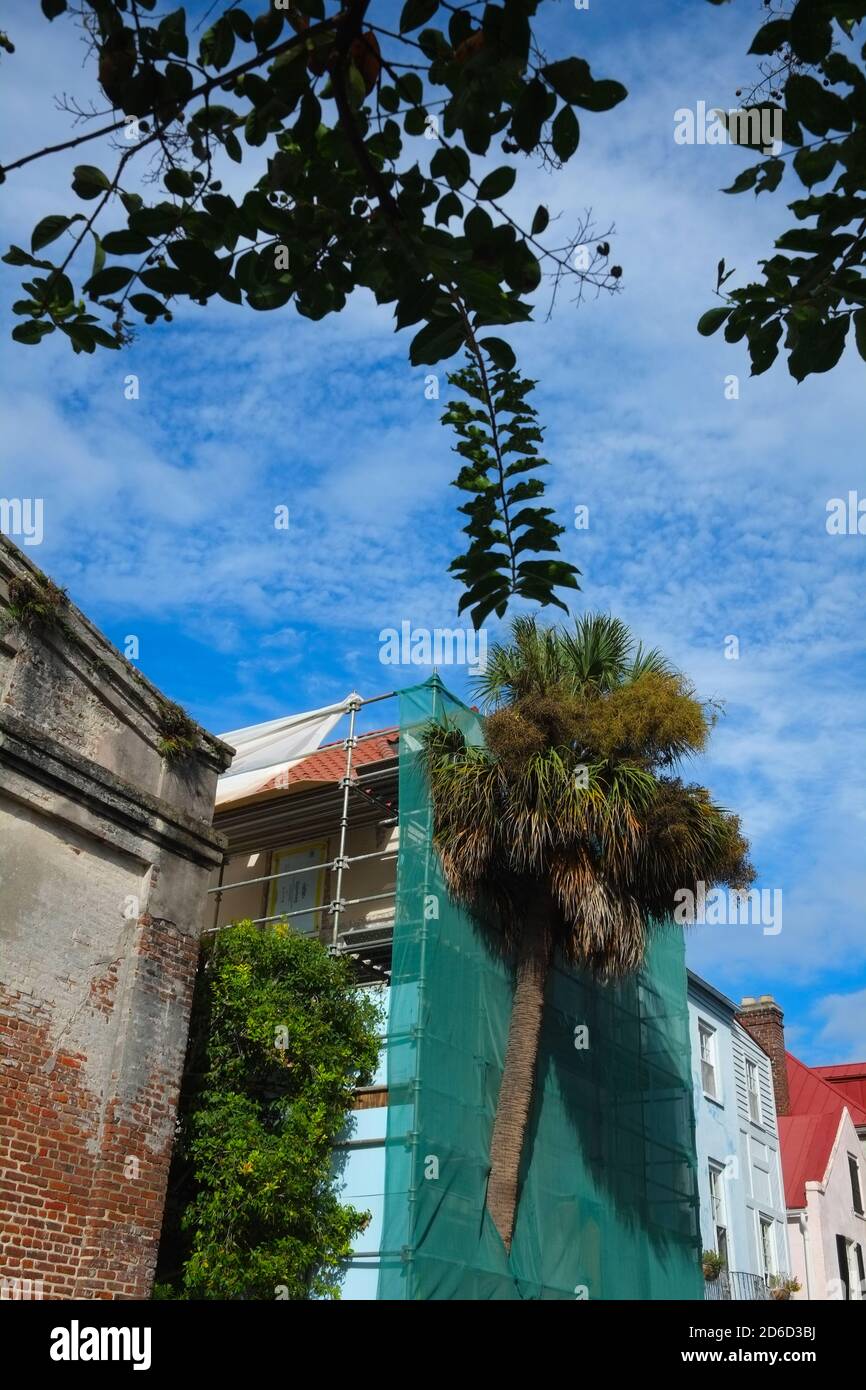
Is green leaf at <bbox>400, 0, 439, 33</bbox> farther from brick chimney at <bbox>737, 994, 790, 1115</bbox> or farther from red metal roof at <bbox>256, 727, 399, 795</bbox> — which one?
brick chimney at <bbox>737, 994, 790, 1115</bbox>

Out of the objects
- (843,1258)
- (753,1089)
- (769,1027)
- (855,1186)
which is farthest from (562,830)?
(855,1186)

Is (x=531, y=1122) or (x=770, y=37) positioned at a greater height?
(x=770, y=37)

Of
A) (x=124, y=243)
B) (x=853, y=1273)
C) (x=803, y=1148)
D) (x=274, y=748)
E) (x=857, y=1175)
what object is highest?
(x=274, y=748)

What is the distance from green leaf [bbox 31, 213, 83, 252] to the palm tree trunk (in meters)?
12.9

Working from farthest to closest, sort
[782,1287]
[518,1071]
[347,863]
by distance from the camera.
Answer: [782,1287] → [347,863] → [518,1071]

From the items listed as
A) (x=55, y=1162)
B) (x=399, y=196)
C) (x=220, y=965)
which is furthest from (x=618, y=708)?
(x=399, y=196)

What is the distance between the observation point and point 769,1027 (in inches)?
1163

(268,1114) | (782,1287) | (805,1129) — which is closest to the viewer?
(268,1114)

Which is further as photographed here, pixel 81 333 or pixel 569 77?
pixel 81 333

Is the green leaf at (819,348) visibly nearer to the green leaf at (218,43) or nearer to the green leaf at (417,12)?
the green leaf at (417,12)

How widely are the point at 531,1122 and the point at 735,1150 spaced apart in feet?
33.6

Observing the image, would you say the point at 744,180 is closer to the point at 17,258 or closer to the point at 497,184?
the point at 497,184

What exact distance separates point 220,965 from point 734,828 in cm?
655

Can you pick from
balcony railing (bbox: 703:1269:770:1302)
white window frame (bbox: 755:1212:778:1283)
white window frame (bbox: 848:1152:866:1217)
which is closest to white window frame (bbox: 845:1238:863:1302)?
white window frame (bbox: 848:1152:866:1217)
